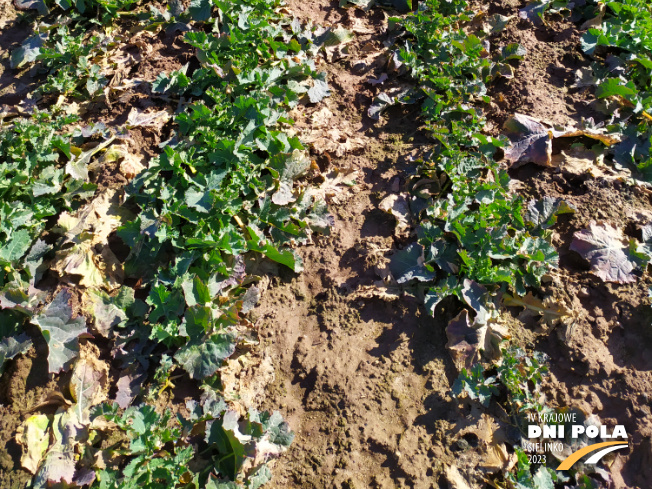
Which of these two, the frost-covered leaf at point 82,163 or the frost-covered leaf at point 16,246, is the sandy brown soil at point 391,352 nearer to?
the frost-covered leaf at point 82,163

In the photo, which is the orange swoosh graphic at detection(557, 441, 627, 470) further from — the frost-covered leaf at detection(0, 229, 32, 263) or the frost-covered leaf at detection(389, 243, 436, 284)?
the frost-covered leaf at detection(0, 229, 32, 263)

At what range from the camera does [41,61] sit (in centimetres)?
437

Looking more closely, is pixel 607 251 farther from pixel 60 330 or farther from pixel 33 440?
pixel 33 440

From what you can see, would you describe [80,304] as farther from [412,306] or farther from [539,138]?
[539,138]

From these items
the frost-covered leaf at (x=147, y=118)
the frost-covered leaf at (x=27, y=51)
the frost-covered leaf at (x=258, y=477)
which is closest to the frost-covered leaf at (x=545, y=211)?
the frost-covered leaf at (x=258, y=477)

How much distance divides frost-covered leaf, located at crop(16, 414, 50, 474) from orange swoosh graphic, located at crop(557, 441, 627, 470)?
106 inches

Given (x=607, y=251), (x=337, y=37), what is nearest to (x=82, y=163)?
(x=337, y=37)

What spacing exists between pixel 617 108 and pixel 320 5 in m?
2.76

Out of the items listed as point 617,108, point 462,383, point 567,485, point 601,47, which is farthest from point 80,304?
point 601,47

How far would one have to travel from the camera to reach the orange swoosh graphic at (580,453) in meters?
2.52

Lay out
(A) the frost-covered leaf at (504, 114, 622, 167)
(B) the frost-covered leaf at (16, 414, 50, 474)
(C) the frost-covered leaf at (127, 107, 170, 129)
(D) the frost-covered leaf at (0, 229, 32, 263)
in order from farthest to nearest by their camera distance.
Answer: (C) the frost-covered leaf at (127, 107, 170, 129)
(A) the frost-covered leaf at (504, 114, 622, 167)
(D) the frost-covered leaf at (0, 229, 32, 263)
(B) the frost-covered leaf at (16, 414, 50, 474)

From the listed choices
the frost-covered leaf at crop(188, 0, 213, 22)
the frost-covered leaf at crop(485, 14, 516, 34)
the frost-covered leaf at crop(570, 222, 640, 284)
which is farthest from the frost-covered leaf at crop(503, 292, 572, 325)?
the frost-covered leaf at crop(188, 0, 213, 22)

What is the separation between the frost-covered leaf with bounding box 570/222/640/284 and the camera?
297 centimetres

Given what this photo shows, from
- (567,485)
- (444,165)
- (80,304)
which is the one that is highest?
(444,165)
